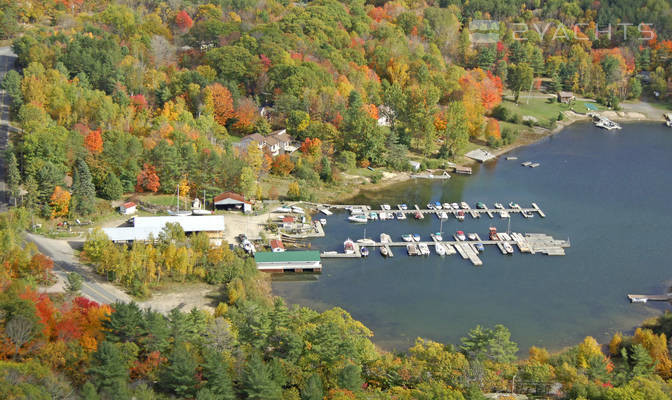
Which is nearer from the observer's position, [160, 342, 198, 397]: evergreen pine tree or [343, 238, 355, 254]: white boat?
[160, 342, 198, 397]: evergreen pine tree

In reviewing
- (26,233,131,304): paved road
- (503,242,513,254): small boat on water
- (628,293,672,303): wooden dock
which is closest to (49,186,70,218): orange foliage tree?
(26,233,131,304): paved road

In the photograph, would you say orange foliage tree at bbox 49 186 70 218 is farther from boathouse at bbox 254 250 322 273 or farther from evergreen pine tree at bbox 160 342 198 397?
evergreen pine tree at bbox 160 342 198 397

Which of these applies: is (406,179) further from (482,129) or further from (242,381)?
(242,381)

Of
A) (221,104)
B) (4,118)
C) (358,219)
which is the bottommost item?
(358,219)

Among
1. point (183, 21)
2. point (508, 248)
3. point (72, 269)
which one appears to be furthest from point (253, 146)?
point (183, 21)

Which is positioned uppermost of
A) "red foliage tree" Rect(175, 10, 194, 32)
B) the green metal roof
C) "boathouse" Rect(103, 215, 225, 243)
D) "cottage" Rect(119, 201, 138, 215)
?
"red foliage tree" Rect(175, 10, 194, 32)

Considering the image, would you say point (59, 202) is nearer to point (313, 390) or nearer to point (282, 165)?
point (282, 165)
